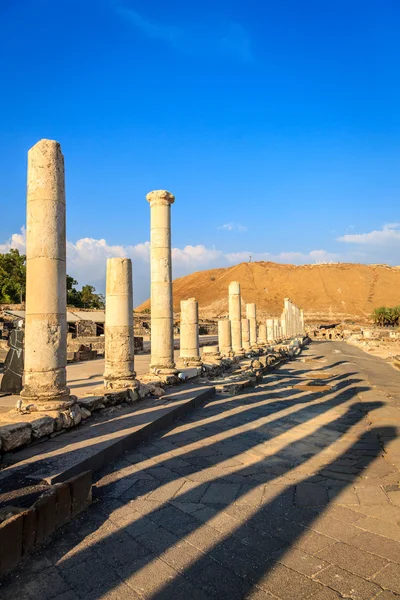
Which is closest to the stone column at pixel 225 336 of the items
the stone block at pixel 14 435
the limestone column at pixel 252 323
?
the limestone column at pixel 252 323

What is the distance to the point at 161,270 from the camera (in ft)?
35.7

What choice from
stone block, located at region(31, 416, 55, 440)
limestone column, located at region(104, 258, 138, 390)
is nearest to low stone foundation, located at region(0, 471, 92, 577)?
stone block, located at region(31, 416, 55, 440)

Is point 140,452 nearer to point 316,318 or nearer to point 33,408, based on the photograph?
point 33,408

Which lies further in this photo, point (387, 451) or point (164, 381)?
point (164, 381)

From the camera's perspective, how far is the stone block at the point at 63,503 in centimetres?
335

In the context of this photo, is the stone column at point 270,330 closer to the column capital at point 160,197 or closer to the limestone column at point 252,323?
the limestone column at point 252,323

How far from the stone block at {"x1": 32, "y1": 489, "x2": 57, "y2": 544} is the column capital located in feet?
28.7

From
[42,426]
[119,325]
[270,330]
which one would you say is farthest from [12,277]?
[42,426]

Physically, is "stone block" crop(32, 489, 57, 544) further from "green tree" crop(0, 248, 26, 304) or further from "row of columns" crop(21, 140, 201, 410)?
"green tree" crop(0, 248, 26, 304)

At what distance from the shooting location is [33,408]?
5.74 meters

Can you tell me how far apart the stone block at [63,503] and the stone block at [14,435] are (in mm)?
1487

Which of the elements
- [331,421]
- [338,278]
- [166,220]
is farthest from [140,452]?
[338,278]

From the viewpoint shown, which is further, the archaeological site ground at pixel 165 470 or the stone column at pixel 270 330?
the stone column at pixel 270 330

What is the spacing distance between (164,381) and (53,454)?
5252 millimetres
